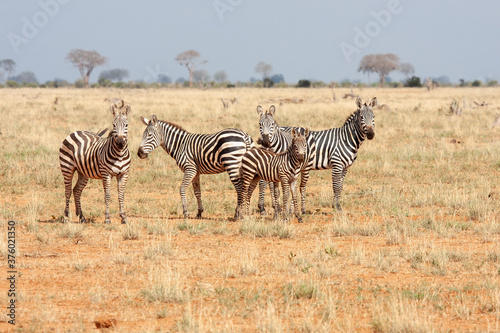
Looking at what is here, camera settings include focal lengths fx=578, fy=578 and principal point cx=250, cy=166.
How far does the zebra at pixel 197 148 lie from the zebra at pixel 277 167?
9.8 inches

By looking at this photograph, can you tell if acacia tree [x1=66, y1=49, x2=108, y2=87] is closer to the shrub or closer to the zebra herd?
the shrub

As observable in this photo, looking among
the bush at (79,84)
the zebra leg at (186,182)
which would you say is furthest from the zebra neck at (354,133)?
the bush at (79,84)

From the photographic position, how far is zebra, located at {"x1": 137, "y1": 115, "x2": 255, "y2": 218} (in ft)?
37.4

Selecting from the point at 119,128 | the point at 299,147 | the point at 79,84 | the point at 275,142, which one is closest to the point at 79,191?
the point at 119,128

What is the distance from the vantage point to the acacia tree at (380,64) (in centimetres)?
10238

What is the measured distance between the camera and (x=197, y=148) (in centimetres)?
1162

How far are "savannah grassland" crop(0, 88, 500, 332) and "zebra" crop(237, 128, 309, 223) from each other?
1.96 ft

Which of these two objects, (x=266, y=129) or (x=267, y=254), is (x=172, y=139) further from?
(x=267, y=254)

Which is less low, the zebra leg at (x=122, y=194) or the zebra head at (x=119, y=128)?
the zebra head at (x=119, y=128)

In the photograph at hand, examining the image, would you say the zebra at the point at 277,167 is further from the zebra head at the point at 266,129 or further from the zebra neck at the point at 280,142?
the zebra neck at the point at 280,142

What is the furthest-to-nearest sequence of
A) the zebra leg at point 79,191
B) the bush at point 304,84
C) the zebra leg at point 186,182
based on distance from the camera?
the bush at point 304,84 → the zebra leg at point 186,182 → the zebra leg at point 79,191

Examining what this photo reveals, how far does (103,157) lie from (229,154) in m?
2.40

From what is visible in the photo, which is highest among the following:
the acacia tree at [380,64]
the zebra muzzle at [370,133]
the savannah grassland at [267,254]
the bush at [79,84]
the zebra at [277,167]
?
the acacia tree at [380,64]

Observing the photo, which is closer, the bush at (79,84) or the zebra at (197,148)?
the zebra at (197,148)
